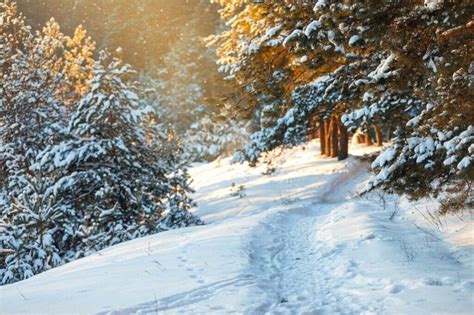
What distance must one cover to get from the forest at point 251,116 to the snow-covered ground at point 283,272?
2.59 feet

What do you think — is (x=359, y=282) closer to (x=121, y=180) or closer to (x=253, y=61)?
(x=253, y=61)

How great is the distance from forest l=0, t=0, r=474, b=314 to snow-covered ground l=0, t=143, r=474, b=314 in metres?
0.79

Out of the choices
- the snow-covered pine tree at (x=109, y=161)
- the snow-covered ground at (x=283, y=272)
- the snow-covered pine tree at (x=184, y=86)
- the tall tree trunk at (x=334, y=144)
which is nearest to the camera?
the snow-covered ground at (x=283, y=272)

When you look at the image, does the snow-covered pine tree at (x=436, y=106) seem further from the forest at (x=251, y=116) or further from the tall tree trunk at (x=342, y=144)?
the tall tree trunk at (x=342, y=144)

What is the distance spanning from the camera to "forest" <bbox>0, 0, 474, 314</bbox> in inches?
213

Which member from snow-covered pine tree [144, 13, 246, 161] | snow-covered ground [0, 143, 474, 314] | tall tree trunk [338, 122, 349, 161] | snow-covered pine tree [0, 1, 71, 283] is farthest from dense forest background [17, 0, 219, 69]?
snow-covered ground [0, 143, 474, 314]

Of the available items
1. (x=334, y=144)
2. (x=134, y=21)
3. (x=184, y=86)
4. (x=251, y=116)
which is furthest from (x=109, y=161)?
(x=134, y=21)

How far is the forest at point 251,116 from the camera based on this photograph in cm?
541

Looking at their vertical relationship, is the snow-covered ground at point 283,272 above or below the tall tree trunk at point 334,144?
below

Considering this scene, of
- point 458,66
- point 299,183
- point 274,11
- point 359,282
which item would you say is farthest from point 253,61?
point 299,183

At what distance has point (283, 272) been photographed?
6465 millimetres

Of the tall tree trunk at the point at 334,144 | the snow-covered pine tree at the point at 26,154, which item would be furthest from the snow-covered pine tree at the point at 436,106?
the tall tree trunk at the point at 334,144

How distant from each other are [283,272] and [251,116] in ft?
14.1

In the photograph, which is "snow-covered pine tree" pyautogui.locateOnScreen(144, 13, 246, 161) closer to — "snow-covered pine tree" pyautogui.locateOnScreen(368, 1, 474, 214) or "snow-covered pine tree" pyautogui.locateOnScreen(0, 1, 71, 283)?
"snow-covered pine tree" pyautogui.locateOnScreen(0, 1, 71, 283)
